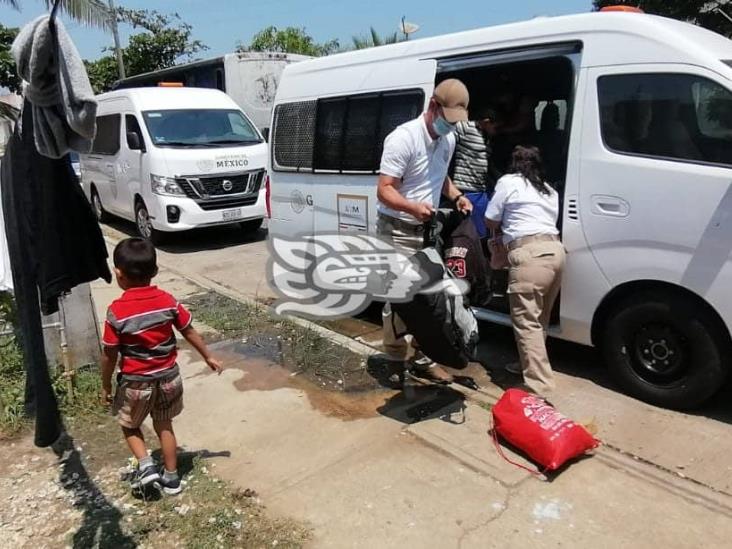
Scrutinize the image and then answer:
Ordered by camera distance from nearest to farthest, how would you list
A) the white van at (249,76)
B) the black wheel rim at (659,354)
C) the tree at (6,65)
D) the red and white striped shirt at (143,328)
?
the red and white striped shirt at (143,328)
the black wheel rim at (659,354)
the white van at (249,76)
the tree at (6,65)

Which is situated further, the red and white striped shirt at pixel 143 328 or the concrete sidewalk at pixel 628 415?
the concrete sidewalk at pixel 628 415

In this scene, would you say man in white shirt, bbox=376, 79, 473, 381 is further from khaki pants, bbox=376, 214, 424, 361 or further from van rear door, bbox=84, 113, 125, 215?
van rear door, bbox=84, 113, 125, 215

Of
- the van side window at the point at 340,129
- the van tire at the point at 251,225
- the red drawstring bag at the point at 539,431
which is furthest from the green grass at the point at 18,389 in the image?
the van tire at the point at 251,225

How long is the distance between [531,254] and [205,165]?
6105 mm

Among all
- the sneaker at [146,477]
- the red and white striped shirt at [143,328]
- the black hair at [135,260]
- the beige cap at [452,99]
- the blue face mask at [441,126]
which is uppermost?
the beige cap at [452,99]

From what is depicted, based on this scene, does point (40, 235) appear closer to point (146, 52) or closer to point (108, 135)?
point (108, 135)

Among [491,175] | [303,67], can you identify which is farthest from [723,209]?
[303,67]

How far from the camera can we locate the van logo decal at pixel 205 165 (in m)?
8.74

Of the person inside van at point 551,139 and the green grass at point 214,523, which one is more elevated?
the person inside van at point 551,139

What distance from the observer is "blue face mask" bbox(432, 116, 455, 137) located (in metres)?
3.63

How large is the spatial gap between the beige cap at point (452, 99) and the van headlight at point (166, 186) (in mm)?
5930

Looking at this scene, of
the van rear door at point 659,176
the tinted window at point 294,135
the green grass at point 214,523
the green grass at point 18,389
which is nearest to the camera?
the green grass at point 214,523

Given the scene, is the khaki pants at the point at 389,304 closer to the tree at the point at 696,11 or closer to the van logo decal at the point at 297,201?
the van logo decal at the point at 297,201

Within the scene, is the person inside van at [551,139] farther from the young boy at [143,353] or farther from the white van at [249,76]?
the white van at [249,76]
